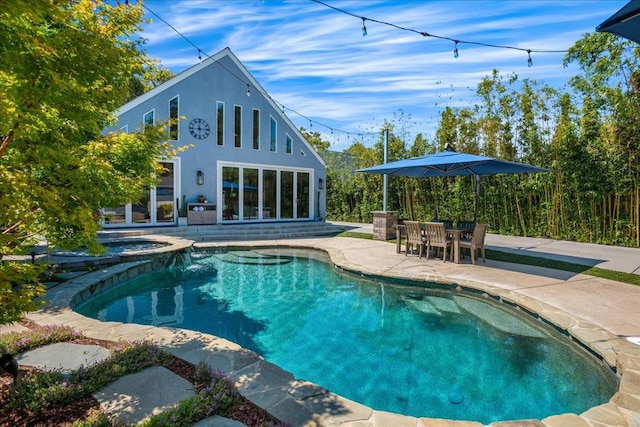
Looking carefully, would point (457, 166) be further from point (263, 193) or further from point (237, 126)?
point (237, 126)

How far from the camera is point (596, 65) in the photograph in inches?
424

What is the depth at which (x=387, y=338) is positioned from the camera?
493 centimetres

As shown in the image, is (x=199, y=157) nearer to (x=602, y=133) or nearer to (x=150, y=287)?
(x=150, y=287)

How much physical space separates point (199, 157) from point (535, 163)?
12.5 m

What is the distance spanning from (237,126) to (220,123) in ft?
2.50

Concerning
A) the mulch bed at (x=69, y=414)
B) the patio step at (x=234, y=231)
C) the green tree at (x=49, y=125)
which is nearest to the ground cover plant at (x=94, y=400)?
the mulch bed at (x=69, y=414)

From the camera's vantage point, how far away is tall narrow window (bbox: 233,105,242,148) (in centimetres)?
1457

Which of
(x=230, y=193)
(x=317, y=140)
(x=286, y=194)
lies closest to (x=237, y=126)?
(x=230, y=193)

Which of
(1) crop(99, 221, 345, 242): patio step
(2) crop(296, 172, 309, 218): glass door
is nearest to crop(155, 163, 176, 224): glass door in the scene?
(1) crop(99, 221, 345, 242): patio step

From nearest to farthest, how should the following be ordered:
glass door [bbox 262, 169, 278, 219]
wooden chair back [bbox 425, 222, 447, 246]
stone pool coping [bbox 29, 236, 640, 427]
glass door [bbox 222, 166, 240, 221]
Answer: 1. stone pool coping [bbox 29, 236, 640, 427]
2. wooden chair back [bbox 425, 222, 447, 246]
3. glass door [bbox 222, 166, 240, 221]
4. glass door [bbox 262, 169, 278, 219]

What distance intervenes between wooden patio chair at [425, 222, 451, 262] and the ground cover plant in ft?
21.6

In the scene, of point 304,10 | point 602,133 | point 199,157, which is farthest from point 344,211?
point 304,10

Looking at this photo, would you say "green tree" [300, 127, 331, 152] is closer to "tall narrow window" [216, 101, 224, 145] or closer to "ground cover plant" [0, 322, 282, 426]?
"tall narrow window" [216, 101, 224, 145]

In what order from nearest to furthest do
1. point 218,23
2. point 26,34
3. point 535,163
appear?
1. point 26,34
2. point 218,23
3. point 535,163
